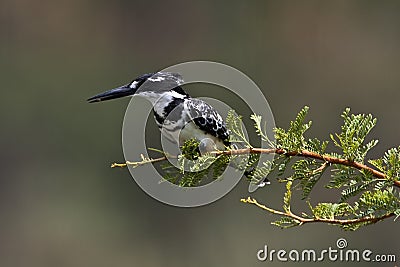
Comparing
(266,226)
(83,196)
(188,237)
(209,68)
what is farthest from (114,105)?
(209,68)

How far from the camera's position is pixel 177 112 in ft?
3.61

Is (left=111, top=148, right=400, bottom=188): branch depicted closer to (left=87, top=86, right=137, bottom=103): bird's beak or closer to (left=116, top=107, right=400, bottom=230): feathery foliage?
(left=116, top=107, right=400, bottom=230): feathery foliage

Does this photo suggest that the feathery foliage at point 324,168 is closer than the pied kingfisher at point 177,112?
Yes

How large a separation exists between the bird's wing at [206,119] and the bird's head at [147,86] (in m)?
0.05

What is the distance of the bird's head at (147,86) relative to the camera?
1.01 metres

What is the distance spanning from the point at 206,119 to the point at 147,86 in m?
0.11

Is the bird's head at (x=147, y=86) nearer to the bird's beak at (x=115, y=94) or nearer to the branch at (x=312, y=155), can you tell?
the bird's beak at (x=115, y=94)

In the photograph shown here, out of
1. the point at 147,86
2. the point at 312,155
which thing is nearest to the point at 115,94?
the point at 147,86

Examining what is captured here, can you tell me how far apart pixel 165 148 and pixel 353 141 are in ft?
1.07

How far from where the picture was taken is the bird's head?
1010 millimetres

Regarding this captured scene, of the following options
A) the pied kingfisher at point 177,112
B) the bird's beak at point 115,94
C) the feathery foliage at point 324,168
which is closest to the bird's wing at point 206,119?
the pied kingfisher at point 177,112

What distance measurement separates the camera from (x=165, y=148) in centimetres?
102

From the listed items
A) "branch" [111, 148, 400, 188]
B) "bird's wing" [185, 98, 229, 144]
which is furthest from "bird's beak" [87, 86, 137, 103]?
"branch" [111, 148, 400, 188]

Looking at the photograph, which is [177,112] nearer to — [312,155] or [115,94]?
[115,94]
